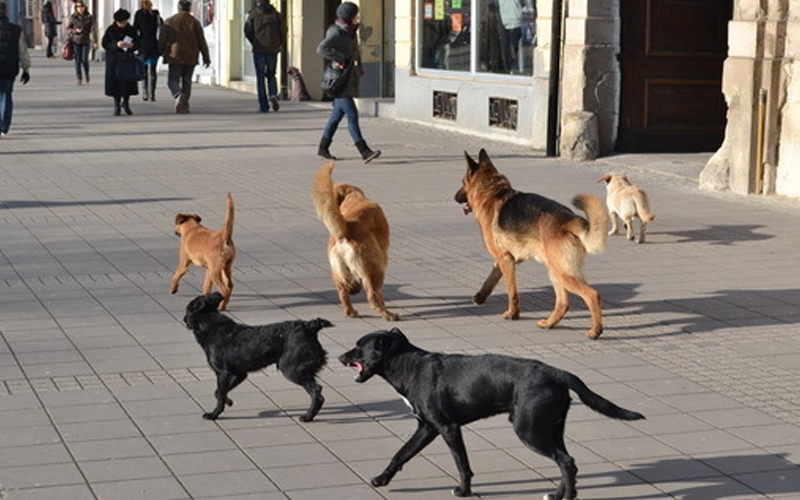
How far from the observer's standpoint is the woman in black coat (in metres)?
26.4

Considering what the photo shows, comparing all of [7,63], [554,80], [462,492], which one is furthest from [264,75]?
[462,492]

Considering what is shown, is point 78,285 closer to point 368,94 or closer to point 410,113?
point 410,113

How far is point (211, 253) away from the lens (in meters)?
9.80

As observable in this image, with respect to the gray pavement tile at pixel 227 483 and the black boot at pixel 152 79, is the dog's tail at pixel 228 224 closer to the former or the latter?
the gray pavement tile at pixel 227 483

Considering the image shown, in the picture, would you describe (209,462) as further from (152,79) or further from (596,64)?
(152,79)

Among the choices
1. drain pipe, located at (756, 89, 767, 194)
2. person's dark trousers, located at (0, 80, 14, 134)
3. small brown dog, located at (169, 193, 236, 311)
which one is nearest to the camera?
small brown dog, located at (169, 193, 236, 311)

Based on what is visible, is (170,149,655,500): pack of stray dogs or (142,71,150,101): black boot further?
(142,71,150,101): black boot

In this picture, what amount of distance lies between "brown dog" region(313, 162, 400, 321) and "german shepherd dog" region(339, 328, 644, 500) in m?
3.10

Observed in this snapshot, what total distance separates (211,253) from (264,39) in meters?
18.2

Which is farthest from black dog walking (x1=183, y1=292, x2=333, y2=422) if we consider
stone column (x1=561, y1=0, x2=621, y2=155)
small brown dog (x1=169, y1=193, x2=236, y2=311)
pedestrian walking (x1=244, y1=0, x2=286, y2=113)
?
pedestrian walking (x1=244, y1=0, x2=286, y2=113)

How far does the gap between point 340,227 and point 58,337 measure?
1750 millimetres

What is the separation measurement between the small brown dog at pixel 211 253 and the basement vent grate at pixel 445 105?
13.0 metres

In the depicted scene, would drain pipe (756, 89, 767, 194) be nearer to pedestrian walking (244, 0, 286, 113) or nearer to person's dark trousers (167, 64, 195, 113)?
pedestrian walking (244, 0, 286, 113)

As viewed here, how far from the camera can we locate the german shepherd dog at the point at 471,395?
5805 mm
